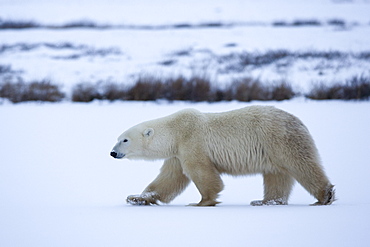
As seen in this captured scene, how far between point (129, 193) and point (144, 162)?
1.46 meters

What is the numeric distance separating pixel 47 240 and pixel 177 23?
30374 mm

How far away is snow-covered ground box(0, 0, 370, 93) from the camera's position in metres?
16.1

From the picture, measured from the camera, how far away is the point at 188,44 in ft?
77.6

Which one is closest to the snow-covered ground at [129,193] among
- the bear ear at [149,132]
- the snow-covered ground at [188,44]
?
the bear ear at [149,132]

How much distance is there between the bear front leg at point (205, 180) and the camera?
4684 mm

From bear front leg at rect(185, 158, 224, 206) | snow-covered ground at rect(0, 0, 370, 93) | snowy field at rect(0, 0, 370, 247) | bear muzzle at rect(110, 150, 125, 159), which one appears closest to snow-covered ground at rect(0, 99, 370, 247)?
snowy field at rect(0, 0, 370, 247)

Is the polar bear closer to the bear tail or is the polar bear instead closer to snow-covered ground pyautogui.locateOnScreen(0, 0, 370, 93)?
the bear tail

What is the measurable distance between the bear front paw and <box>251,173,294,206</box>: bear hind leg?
1.09 meters

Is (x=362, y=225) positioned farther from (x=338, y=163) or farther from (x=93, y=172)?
(x=93, y=172)

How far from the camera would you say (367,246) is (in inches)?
111

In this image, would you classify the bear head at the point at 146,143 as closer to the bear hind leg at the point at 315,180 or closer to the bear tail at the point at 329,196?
the bear hind leg at the point at 315,180

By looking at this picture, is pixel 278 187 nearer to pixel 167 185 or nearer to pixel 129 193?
pixel 167 185

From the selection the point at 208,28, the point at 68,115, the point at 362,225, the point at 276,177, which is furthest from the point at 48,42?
the point at 362,225

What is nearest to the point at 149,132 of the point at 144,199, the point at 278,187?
the point at 144,199
